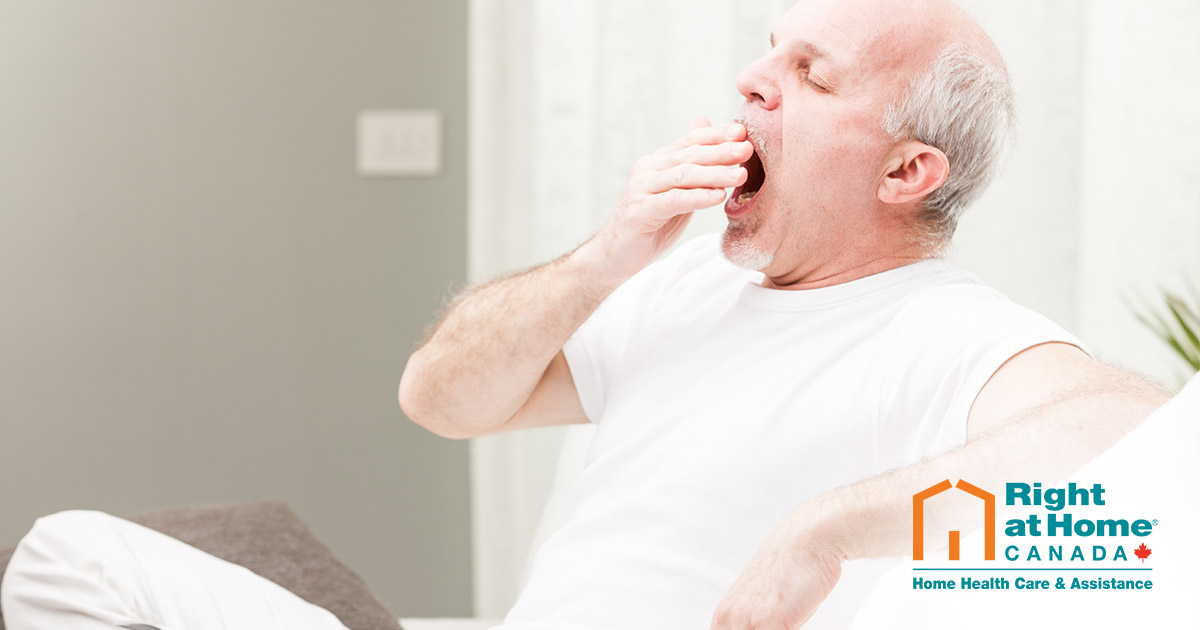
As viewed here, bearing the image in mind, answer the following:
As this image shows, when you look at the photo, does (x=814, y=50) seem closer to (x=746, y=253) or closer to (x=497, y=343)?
(x=746, y=253)

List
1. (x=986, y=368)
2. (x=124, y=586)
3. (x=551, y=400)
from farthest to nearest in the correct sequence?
(x=551, y=400) < (x=124, y=586) < (x=986, y=368)

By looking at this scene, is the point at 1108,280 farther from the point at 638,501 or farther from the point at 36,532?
the point at 36,532

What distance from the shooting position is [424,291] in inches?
95.5

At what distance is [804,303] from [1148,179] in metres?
1.15

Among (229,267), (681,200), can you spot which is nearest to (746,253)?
(681,200)

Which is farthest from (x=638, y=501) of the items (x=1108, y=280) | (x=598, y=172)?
(x=1108, y=280)

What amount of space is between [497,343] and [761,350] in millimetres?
332

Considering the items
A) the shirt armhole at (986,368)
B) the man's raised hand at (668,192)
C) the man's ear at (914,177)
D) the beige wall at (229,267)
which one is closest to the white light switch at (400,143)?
the beige wall at (229,267)

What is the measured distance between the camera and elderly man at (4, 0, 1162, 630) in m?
1.06

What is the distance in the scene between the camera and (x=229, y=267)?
95.0 inches

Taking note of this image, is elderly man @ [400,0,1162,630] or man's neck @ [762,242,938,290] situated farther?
man's neck @ [762,242,938,290]

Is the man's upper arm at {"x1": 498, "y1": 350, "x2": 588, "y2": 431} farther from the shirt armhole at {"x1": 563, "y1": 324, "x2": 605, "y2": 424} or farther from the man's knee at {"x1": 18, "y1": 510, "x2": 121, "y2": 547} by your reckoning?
the man's knee at {"x1": 18, "y1": 510, "x2": 121, "y2": 547}

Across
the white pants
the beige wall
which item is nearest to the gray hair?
the white pants

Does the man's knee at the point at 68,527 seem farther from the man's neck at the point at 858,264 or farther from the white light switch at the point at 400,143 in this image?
the white light switch at the point at 400,143
